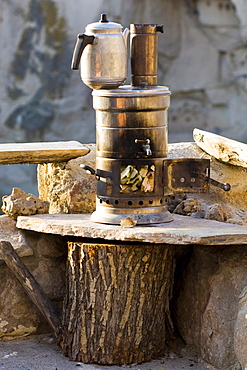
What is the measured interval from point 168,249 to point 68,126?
6999mm

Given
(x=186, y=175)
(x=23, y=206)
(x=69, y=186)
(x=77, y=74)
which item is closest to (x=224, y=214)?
(x=186, y=175)

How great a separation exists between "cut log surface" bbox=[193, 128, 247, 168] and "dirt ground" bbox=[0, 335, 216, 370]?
117 centimetres

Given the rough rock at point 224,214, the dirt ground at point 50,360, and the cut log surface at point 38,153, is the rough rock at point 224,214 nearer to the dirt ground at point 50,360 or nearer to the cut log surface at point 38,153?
the dirt ground at point 50,360

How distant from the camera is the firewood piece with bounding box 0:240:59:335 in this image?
4.14m

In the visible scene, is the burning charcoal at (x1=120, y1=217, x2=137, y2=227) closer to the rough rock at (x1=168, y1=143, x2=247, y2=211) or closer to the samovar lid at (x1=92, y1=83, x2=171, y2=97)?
the samovar lid at (x1=92, y1=83, x2=171, y2=97)

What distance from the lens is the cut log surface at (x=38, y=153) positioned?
4.49 metres

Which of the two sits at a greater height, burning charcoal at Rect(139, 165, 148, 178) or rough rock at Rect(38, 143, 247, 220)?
burning charcoal at Rect(139, 165, 148, 178)

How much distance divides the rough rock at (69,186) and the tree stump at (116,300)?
2.10 feet

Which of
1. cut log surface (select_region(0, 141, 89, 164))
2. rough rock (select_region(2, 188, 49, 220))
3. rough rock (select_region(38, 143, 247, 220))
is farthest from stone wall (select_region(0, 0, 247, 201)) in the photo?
rough rock (select_region(2, 188, 49, 220))

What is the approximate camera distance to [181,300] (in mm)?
4199

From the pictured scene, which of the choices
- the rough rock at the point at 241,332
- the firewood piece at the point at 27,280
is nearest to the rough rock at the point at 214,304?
the rough rock at the point at 241,332

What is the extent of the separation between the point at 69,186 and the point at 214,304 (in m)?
1.18

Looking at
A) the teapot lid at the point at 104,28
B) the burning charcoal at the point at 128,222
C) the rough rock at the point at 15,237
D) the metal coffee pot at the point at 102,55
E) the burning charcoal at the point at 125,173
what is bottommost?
the rough rock at the point at 15,237

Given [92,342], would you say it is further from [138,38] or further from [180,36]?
[180,36]
